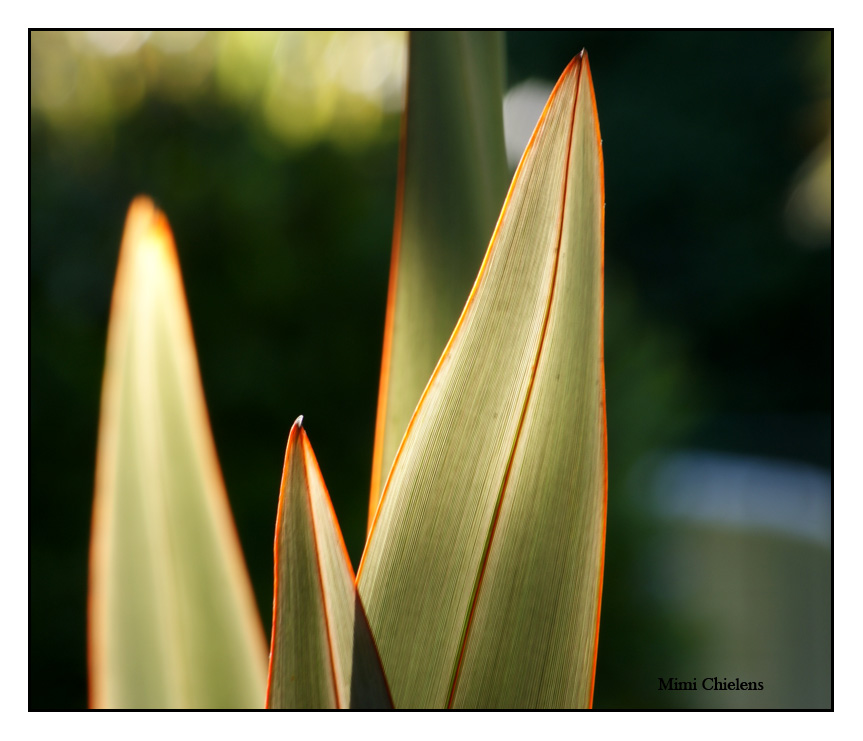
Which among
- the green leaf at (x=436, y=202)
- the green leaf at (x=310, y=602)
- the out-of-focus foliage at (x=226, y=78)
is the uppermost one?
the out-of-focus foliage at (x=226, y=78)

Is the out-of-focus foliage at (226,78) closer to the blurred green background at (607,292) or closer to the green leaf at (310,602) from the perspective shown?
the blurred green background at (607,292)

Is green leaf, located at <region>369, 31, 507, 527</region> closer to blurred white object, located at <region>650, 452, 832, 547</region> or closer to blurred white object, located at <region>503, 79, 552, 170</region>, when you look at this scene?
blurred white object, located at <region>503, 79, 552, 170</region>

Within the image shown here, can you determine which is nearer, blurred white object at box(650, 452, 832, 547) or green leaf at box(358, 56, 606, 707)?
green leaf at box(358, 56, 606, 707)

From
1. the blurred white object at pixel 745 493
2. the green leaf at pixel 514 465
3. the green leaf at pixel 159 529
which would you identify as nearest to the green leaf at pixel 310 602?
the green leaf at pixel 514 465

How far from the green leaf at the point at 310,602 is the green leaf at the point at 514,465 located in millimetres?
34

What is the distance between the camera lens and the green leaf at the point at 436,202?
714 millimetres

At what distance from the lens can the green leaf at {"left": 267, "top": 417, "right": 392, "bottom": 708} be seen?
580 mm

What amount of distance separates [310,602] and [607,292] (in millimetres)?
440

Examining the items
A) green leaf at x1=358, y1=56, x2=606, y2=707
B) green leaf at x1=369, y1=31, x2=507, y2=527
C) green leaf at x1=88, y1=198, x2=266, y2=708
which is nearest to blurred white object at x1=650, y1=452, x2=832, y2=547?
green leaf at x1=358, y1=56, x2=606, y2=707

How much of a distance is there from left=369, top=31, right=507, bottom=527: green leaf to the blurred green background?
0.07ft

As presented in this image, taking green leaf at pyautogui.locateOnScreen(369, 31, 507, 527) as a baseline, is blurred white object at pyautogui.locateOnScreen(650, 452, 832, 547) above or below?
below

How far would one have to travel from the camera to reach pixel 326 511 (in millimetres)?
587

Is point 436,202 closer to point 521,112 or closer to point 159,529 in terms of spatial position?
point 521,112

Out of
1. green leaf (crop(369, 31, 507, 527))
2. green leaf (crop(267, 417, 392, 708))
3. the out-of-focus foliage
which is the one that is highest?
the out-of-focus foliage
